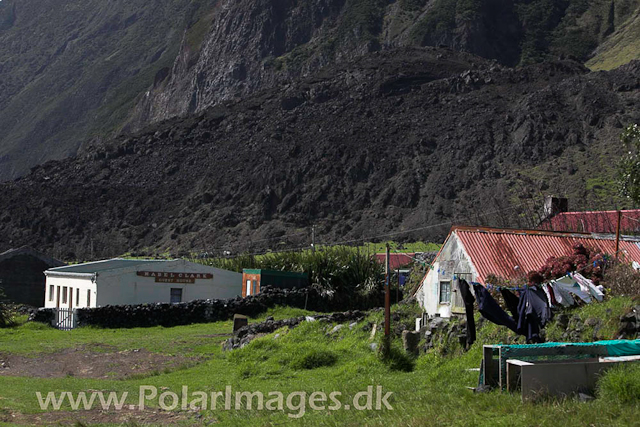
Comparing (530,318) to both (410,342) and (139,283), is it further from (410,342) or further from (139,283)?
(139,283)

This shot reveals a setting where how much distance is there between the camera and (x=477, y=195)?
88.9 meters

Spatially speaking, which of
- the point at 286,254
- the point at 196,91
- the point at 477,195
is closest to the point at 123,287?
the point at 286,254

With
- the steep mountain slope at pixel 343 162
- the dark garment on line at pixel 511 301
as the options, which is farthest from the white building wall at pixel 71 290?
the steep mountain slope at pixel 343 162

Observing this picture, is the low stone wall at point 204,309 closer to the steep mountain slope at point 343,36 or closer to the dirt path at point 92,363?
the dirt path at point 92,363

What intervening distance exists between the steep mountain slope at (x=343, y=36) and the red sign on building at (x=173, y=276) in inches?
5039

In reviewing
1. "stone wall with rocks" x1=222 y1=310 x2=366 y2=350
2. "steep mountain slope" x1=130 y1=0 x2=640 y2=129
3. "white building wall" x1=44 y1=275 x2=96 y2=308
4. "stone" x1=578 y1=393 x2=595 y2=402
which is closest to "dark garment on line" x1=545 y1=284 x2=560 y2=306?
"stone" x1=578 y1=393 x2=595 y2=402

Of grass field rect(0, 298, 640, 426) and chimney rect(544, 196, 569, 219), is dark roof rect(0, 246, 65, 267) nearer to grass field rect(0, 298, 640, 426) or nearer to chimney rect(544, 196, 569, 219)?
grass field rect(0, 298, 640, 426)

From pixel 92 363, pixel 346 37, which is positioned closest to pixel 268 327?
pixel 92 363

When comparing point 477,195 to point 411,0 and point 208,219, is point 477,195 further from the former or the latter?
point 411,0

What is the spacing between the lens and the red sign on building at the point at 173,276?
124 feet

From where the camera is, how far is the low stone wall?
3206 centimetres

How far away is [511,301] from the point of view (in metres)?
16.0

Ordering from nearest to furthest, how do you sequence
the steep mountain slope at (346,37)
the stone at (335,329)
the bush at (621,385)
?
the bush at (621,385)
the stone at (335,329)
the steep mountain slope at (346,37)

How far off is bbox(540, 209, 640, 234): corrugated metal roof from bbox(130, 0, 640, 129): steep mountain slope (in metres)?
122
